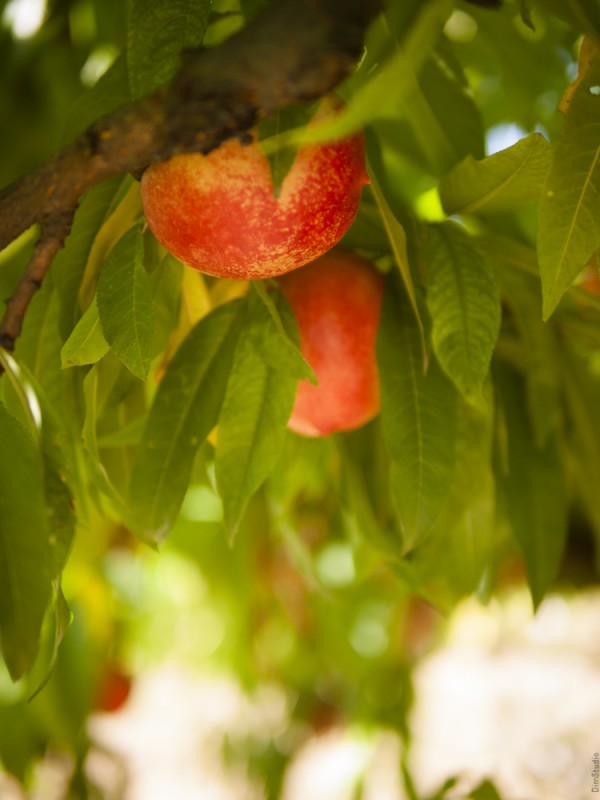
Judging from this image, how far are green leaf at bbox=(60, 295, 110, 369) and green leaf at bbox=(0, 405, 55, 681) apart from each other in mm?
52

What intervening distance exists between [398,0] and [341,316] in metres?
0.28

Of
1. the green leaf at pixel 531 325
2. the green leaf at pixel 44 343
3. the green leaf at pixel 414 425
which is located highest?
the green leaf at pixel 44 343

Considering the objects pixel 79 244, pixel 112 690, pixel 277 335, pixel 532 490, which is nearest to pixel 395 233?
pixel 277 335

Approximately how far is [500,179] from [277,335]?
0.18 m

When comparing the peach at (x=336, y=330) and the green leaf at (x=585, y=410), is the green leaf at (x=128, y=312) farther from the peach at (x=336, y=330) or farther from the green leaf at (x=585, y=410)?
the green leaf at (x=585, y=410)

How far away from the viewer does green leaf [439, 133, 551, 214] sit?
50cm

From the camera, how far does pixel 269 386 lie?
0.59 meters

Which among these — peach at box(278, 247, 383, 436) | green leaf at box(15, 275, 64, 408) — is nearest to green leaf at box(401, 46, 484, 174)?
peach at box(278, 247, 383, 436)

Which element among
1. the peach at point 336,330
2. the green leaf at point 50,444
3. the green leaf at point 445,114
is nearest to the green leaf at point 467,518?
the peach at point 336,330

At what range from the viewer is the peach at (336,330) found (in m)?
0.64

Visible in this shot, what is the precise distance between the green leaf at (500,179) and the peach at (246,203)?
0.10 metres

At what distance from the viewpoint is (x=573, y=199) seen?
46 centimetres

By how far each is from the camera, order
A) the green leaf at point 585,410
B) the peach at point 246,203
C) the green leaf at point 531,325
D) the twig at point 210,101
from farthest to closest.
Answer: the green leaf at point 585,410 → the green leaf at point 531,325 → the peach at point 246,203 → the twig at point 210,101

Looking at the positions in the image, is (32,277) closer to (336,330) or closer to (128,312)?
(128,312)
